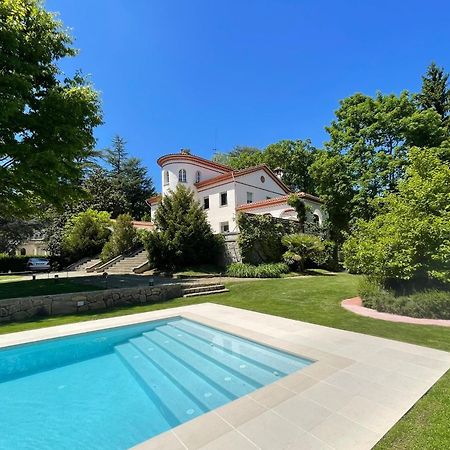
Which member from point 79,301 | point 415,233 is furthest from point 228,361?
point 79,301

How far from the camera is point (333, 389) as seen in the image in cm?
394

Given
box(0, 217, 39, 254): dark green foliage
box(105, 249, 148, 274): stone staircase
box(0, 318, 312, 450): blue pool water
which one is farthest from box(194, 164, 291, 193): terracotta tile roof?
box(0, 217, 39, 254): dark green foliage

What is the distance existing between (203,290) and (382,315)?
23.4 ft

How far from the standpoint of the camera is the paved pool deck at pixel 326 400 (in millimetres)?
2900

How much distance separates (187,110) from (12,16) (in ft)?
42.7

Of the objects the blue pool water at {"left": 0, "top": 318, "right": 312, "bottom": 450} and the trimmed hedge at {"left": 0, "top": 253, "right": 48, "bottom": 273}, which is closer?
the blue pool water at {"left": 0, "top": 318, "right": 312, "bottom": 450}

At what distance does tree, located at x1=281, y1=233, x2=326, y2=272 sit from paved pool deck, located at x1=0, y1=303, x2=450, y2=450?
38.0 ft

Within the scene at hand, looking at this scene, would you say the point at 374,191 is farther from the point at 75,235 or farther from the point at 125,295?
the point at 75,235

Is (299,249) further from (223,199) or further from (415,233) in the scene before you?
(415,233)

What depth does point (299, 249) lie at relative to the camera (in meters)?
18.0

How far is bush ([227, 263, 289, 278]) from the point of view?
16375 millimetres

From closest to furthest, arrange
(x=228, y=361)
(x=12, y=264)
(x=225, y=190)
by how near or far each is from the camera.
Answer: (x=228, y=361), (x=225, y=190), (x=12, y=264)

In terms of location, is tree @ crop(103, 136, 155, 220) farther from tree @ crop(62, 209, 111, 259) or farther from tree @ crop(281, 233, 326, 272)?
tree @ crop(281, 233, 326, 272)

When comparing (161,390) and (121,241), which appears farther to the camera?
(121,241)
